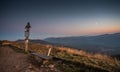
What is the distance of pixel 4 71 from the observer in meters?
11.9

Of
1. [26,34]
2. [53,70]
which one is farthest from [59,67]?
[26,34]

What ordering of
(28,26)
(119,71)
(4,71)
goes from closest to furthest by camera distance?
(4,71) → (119,71) → (28,26)

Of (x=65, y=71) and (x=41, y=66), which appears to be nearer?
(x=65, y=71)

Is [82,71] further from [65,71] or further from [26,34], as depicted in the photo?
[26,34]

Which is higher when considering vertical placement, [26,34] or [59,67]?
[26,34]

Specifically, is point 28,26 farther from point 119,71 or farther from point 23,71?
point 119,71

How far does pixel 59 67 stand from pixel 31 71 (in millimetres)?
2219

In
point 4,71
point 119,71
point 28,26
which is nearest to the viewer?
point 4,71

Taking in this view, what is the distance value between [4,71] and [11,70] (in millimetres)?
496

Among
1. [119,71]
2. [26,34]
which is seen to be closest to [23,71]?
[119,71]

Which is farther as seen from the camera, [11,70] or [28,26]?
[28,26]

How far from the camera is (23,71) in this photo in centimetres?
1130

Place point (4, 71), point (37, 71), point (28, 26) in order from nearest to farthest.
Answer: point (37, 71), point (4, 71), point (28, 26)

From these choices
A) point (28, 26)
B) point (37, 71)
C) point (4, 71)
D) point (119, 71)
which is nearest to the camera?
point (37, 71)
